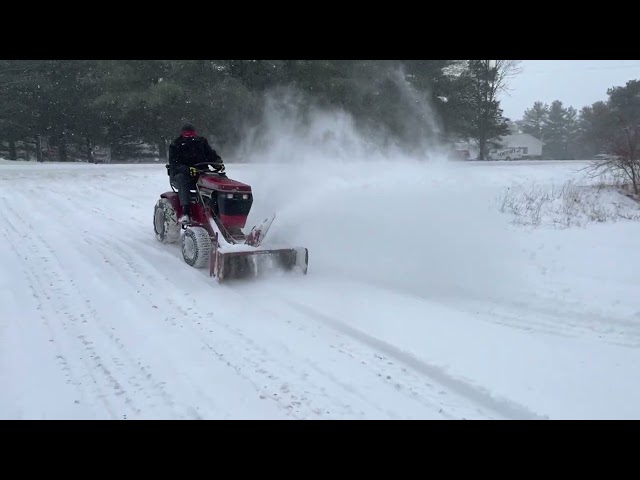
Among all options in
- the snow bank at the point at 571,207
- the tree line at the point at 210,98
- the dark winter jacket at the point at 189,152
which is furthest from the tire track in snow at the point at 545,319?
the tree line at the point at 210,98

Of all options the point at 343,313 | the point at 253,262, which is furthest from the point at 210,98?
the point at 343,313

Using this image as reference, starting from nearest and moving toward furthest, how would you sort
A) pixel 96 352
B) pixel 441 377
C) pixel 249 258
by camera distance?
pixel 441 377 → pixel 96 352 → pixel 249 258

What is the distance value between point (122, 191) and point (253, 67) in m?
9.23

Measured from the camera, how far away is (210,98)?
2159 cm

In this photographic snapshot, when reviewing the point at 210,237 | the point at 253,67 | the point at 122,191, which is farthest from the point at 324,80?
the point at 210,237

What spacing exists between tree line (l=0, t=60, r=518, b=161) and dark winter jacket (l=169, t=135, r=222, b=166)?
8881mm

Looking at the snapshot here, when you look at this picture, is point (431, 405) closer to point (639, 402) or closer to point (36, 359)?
point (639, 402)

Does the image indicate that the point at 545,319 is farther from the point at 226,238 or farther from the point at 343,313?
the point at 226,238

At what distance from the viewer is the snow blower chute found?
7310mm

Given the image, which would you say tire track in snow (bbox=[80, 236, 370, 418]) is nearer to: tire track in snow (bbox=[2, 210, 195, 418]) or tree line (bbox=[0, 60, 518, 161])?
tire track in snow (bbox=[2, 210, 195, 418])

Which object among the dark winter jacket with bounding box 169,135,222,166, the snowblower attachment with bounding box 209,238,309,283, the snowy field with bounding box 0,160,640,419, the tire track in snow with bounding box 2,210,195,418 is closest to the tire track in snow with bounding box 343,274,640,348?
the snowy field with bounding box 0,160,640,419

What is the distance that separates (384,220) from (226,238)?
250 centimetres

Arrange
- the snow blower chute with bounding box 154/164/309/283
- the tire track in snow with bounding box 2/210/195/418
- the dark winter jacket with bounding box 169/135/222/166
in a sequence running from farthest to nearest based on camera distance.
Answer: the dark winter jacket with bounding box 169/135/222/166 → the snow blower chute with bounding box 154/164/309/283 → the tire track in snow with bounding box 2/210/195/418
